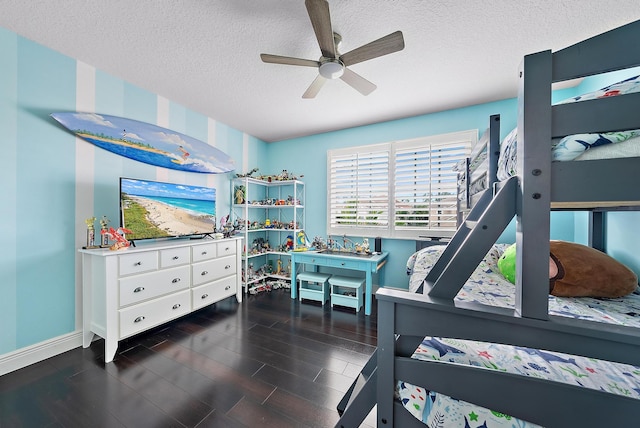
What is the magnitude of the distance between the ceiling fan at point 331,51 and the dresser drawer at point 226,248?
207cm

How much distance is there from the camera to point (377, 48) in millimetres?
1472

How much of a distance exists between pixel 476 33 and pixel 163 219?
3.22 m

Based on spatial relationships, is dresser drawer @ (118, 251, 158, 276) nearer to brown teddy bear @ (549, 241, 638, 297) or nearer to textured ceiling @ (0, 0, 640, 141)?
textured ceiling @ (0, 0, 640, 141)

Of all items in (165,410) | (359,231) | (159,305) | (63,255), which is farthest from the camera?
(359,231)

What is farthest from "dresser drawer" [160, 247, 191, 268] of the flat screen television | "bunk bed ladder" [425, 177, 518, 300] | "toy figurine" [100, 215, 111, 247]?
"bunk bed ladder" [425, 177, 518, 300]

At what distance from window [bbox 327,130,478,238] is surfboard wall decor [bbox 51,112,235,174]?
5.75 feet

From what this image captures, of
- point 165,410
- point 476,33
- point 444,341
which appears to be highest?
point 476,33

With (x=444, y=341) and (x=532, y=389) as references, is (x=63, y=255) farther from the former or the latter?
(x=532, y=389)

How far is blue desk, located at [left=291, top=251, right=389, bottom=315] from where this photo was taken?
8.62ft

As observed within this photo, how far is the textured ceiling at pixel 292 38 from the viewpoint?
1.44 meters

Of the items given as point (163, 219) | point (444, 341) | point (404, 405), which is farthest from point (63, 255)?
point (444, 341)

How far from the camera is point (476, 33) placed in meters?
1.62

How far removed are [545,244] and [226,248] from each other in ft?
9.45

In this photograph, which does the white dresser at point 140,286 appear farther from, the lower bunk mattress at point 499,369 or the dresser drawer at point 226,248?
the lower bunk mattress at point 499,369
